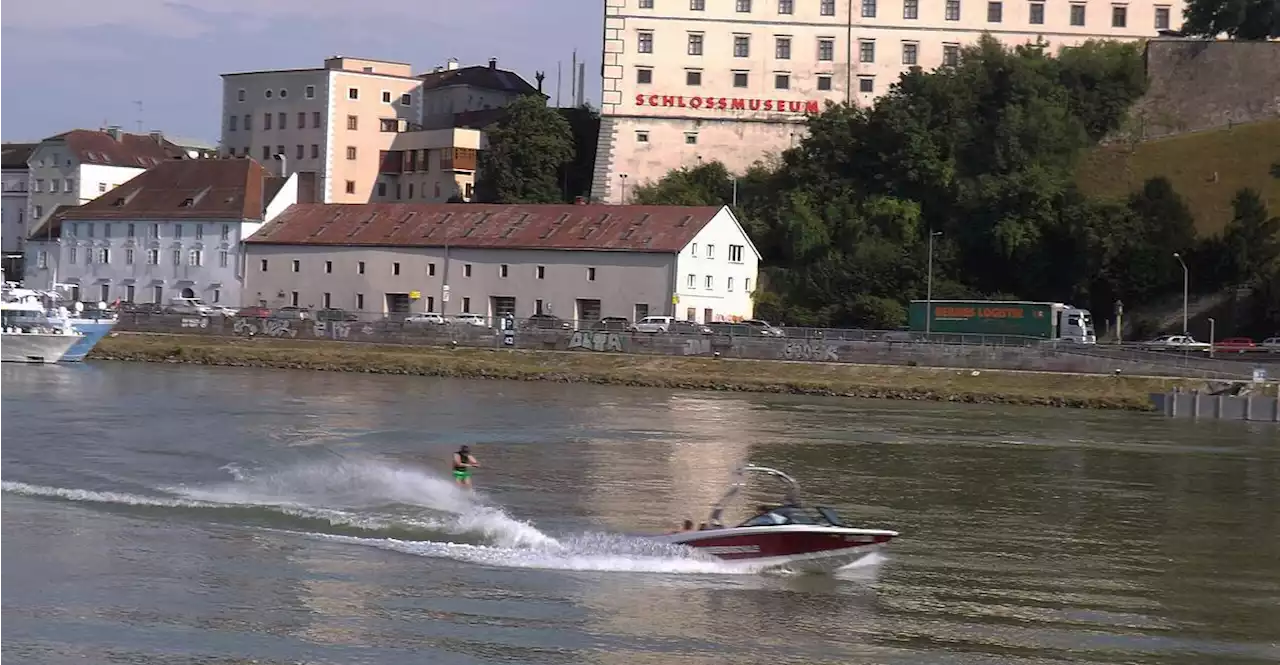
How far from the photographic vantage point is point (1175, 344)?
7288 centimetres

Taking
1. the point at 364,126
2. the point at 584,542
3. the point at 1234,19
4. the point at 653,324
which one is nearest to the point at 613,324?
the point at 653,324

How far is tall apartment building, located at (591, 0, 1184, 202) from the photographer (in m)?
101

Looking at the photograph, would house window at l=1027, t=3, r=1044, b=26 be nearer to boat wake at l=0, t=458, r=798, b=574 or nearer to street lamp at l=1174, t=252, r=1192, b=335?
street lamp at l=1174, t=252, r=1192, b=335

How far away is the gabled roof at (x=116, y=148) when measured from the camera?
390 ft

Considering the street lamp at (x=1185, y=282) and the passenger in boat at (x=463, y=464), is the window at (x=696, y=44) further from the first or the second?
the passenger in boat at (x=463, y=464)

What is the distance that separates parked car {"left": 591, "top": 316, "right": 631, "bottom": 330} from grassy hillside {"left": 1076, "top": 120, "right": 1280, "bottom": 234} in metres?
29.1

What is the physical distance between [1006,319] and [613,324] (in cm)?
1933

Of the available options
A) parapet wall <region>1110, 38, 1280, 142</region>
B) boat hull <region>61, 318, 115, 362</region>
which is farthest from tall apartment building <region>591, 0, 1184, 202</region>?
boat hull <region>61, 318, 115, 362</region>

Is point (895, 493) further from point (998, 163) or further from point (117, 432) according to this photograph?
point (998, 163)

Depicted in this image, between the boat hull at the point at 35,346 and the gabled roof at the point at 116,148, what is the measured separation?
4458 centimetres

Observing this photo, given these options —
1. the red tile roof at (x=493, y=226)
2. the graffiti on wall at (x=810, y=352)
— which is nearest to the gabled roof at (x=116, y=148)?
the red tile roof at (x=493, y=226)

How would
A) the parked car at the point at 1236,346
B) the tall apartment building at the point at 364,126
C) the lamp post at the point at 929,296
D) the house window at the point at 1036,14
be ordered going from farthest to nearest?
the tall apartment building at the point at 364,126, the house window at the point at 1036,14, the lamp post at the point at 929,296, the parked car at the point at 1236,346

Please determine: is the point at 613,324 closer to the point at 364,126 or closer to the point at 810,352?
the point at 810,352

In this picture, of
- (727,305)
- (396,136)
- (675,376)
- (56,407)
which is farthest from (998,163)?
(56,407)
